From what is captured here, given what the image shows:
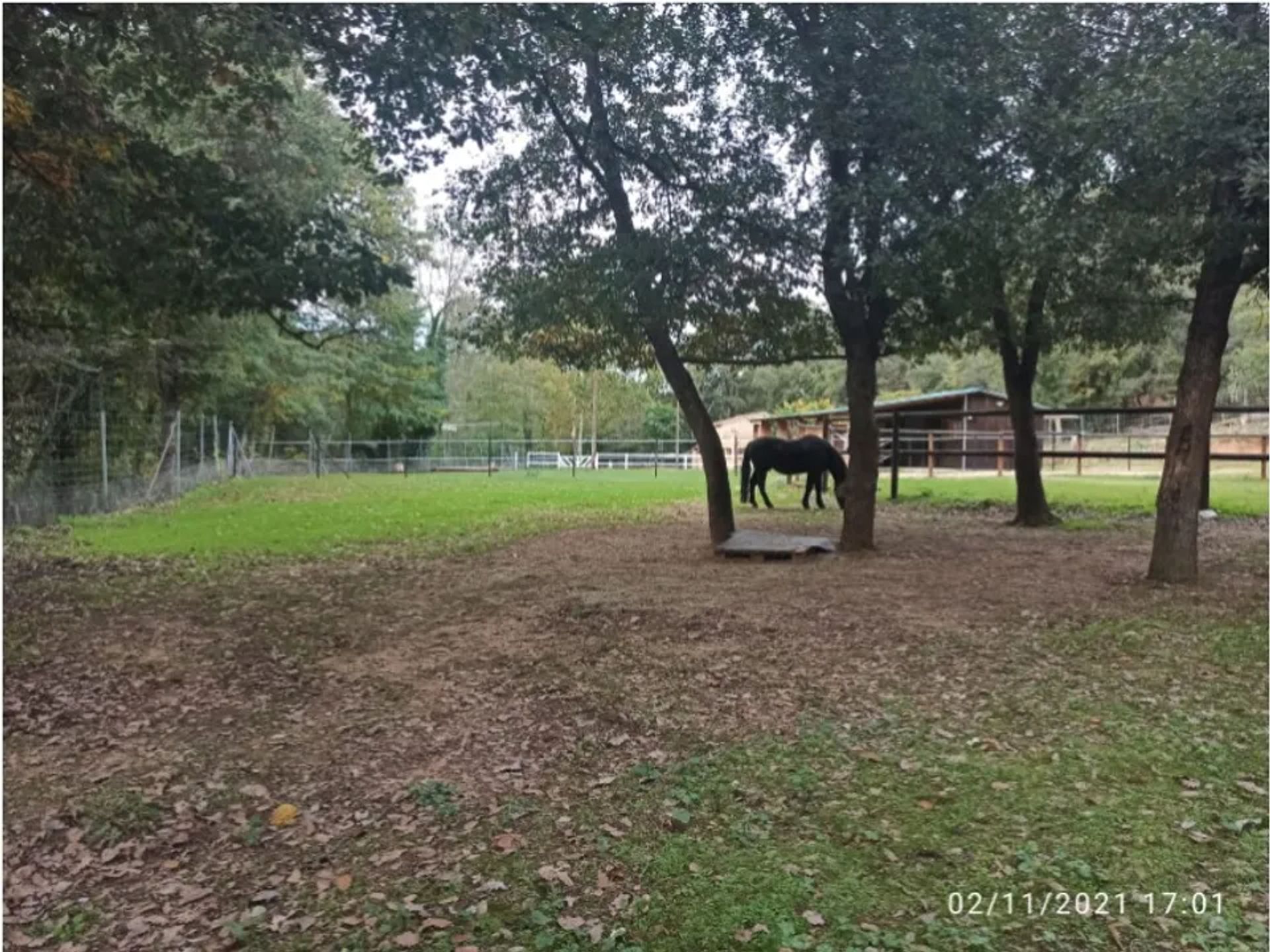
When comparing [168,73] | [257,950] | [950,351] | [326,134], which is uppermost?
[326,134]

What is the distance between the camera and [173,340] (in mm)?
12617

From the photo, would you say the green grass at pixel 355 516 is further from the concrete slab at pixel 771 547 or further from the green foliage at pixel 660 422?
the green foliage at pixel 660 422

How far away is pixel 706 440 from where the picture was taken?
8.23 m

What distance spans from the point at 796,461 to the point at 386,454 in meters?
22.0

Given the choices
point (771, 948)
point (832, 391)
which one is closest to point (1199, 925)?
point (771, 948)

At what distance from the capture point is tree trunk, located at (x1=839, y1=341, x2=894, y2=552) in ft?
26.0

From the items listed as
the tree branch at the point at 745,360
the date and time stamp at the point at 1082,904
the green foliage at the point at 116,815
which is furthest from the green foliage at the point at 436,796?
the tree branch at the point at 745,360

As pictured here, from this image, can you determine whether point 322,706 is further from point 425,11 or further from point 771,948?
point 425,11

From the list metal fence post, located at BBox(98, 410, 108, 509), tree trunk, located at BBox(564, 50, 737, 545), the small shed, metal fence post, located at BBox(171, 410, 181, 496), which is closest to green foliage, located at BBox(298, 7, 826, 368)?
tree trunk, located at BBox(564, 50, 737, 545)

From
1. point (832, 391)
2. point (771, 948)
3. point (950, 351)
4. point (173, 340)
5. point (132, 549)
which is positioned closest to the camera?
point (771, 948)

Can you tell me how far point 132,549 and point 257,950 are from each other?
7624 millimetres

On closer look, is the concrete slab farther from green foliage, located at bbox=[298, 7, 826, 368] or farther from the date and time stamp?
the date and time stamp

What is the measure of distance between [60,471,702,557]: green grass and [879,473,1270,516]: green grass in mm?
4264

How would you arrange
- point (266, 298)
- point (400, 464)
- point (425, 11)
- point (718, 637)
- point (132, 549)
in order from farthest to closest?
point (400, 464)
point (132, 549)
point (266, 298)
point (425, 11)
point (718, 637)
